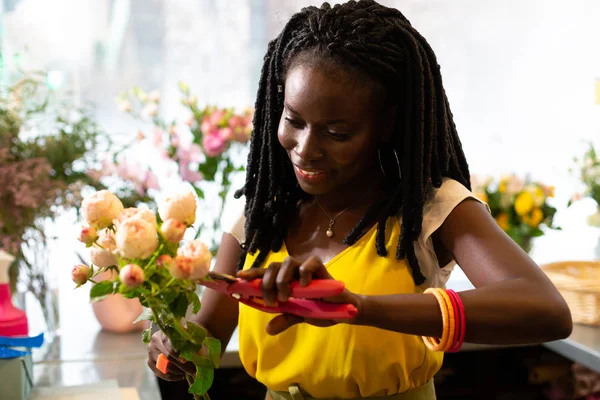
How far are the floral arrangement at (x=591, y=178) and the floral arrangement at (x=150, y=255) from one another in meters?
2.24

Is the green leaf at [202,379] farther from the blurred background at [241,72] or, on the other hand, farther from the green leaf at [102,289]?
the blurred background at [241,72]

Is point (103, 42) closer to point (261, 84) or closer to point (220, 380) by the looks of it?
point (220, 380)

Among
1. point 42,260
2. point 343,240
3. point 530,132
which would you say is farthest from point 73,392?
point 530,132

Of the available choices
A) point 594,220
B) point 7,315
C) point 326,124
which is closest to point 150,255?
point 326,124

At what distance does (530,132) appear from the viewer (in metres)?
3.15

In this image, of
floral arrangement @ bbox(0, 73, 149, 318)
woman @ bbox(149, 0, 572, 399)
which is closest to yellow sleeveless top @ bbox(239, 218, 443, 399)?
woman @ bbox(149, 0, 572, 399)

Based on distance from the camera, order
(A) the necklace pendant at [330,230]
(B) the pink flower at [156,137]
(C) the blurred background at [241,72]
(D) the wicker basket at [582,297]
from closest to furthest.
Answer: (A) the necklace pendant at [330,230] → (D) the wicker basket at [582,297] → (B) the pink flower at [156,137] → (C) the blurred background at [241,72]

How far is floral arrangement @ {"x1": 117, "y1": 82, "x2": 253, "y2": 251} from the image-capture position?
7.30 ft

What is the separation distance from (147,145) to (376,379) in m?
1.62

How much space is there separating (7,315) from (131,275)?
2.84 ft

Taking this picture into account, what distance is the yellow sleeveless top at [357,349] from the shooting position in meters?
1.12

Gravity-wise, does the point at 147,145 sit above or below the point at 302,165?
below

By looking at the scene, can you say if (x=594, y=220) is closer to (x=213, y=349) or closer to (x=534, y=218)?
(x=534, y=218)

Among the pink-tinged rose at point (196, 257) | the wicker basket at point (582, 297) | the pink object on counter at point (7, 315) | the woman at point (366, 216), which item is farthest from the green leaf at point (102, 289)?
A: the wicker basket at point (582, 297)
